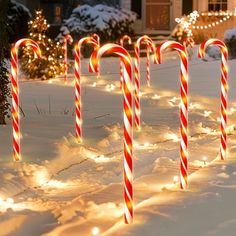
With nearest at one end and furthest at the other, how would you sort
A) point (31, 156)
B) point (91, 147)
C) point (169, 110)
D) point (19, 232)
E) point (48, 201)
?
point (19, 232) → point (48, 201) → point (31, 156) → point (91, 147) → point (169, 110)

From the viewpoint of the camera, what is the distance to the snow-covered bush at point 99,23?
27.7m

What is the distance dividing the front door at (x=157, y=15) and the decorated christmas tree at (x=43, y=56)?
35.0ft

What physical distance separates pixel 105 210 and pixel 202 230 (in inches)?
55.7

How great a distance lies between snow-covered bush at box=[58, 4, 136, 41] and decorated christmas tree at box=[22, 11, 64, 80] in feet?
21.6

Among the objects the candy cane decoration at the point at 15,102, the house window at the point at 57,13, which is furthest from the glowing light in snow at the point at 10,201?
the house window at the point at 57,13

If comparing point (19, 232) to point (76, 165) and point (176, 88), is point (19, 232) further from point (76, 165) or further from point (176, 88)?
point (176, 88)

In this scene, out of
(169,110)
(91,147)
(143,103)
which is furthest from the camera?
(143,103)

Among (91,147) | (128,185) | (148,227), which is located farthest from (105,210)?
(91,147)

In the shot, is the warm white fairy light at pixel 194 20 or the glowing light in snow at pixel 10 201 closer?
the glowing light in snow at pixel 10 201

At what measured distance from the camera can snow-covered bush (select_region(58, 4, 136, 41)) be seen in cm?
2767

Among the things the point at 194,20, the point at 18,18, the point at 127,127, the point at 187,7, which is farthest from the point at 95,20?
the point at 127,127

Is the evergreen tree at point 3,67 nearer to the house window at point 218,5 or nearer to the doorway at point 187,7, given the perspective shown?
the house window at point 218,5

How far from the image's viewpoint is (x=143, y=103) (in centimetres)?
1605

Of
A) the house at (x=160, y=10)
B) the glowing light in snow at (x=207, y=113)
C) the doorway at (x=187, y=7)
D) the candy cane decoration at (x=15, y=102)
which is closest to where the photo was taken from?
the candy cane decoration at (x=15, y=102)
